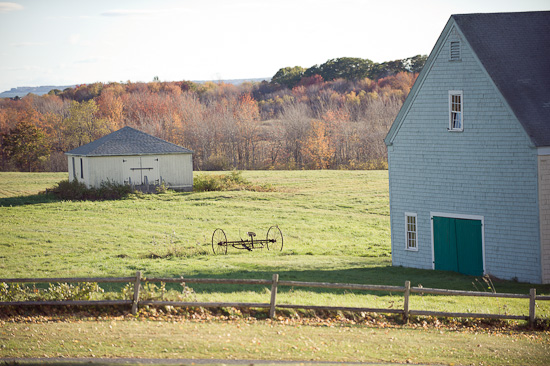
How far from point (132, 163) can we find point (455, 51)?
33.5m

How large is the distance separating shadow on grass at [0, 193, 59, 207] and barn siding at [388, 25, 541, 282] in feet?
101

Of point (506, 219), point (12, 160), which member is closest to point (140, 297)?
point (506, 219)

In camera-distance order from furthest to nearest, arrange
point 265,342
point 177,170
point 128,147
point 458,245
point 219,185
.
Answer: point 219,185, point 177,170, point 128,147, point 458,245, point 265,342

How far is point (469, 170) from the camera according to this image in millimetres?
23453

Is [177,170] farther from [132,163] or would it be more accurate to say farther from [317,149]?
[317,149]

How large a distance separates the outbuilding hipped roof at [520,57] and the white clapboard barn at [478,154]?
46 mm

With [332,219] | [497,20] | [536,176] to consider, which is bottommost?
[332,219]

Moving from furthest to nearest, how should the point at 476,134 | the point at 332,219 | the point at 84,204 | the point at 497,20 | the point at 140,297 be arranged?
the point at 84,204 → the point at 332,219 → the point at 497,20 → the point at 476,134 → the point at 140,297

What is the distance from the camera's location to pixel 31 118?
341 ft

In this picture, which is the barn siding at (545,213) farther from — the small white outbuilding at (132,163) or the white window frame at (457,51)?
the small white outbuilding at (132,163)

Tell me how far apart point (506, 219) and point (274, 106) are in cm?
10913

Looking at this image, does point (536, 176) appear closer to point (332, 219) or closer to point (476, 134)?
point (476, 134)

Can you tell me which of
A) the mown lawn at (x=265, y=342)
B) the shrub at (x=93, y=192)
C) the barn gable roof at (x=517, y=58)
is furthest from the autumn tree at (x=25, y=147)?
the mown lawn at (x=265, y=342)

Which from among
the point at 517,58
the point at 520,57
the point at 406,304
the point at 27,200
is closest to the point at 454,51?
the point at 517,58
